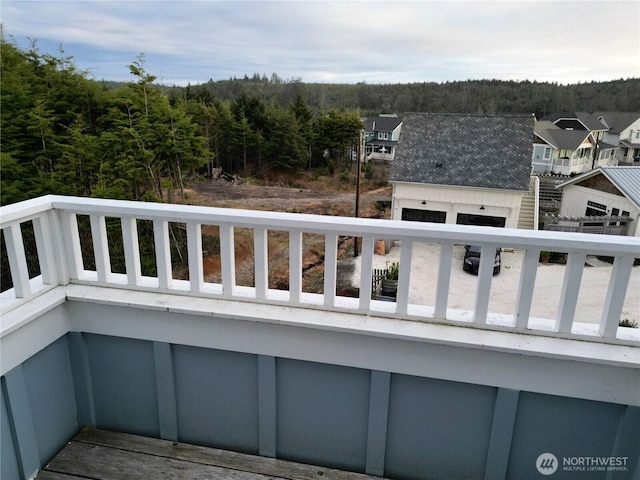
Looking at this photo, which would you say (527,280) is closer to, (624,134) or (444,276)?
(444,276)

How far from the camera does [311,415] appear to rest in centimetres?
145

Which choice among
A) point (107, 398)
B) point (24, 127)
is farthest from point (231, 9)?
point (24, 127)

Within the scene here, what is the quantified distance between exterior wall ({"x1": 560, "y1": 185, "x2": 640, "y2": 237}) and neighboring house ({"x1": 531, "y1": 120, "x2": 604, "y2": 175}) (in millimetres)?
9970

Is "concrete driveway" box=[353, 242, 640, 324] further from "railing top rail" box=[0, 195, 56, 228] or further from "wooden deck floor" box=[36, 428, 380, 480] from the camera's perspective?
"railing top rail" box=[0, 195, 56, 228]

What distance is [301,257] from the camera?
4.53ft

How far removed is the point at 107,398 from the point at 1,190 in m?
8.50

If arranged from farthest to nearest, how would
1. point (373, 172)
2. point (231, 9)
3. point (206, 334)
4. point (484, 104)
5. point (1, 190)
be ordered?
point (484, 104) → point (373, 172) → point (1, 190) → point (231, 9) → point (206, 334)

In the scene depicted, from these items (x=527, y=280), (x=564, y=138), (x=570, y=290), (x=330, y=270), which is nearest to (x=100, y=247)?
(x=330, y=270)

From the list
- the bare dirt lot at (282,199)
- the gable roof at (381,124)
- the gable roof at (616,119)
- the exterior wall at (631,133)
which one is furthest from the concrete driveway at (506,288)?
the gable roof at (381,124)

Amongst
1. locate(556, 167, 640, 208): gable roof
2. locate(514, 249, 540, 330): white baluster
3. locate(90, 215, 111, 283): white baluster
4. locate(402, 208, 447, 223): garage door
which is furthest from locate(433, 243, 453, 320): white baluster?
locate(402, 208, 447, 223): garage door

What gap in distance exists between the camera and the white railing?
46.6 inches

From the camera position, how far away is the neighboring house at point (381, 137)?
82.0ft

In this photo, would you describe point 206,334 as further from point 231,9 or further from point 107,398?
point 231,9

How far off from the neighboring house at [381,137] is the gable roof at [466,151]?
43.7 feet
